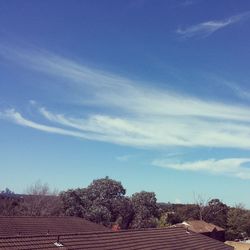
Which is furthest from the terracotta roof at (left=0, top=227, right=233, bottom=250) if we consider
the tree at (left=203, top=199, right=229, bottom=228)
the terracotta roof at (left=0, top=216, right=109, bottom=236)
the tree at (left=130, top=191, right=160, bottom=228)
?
the tree at (left=203, top=199, right=229, bottom=228)

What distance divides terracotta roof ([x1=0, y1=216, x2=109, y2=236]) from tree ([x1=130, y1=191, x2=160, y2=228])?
23984 mm

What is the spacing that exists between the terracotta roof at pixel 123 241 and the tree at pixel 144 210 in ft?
92.0

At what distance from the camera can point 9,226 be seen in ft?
86.5

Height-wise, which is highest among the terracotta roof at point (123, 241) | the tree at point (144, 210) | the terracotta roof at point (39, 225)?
the tree at point (144, 210)

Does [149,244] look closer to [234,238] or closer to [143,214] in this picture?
[143,214]

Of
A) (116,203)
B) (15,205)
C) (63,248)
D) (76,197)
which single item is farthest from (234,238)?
(63,248)

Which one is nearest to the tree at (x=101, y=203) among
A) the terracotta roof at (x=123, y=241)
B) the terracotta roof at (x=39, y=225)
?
the terracotta roof at (x=39, y=225)

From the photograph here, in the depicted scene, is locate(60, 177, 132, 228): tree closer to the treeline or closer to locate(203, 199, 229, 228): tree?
the treeline

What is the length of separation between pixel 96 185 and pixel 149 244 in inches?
1355

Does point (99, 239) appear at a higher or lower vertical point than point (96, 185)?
lower

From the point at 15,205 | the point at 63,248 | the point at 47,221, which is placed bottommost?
the point at 63,248

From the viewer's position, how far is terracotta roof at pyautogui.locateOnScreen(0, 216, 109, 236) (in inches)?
1029

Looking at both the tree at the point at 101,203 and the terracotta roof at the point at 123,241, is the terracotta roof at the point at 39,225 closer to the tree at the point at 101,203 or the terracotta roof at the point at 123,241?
the terracotta roof at the point at 123,241

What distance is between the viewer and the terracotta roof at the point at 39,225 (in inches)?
1029
